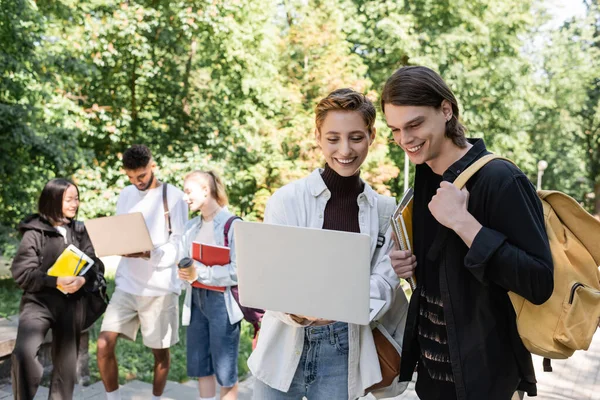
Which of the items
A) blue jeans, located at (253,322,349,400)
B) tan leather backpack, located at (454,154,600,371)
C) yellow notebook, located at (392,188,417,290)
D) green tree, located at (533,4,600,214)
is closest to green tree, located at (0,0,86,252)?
blue jeans, located at (253,322,349,400)

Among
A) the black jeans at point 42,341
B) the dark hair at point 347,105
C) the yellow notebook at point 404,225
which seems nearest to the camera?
the yellow notebook at point 404,225

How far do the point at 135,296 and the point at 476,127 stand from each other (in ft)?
52.9

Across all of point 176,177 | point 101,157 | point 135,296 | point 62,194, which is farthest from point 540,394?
point 101,157

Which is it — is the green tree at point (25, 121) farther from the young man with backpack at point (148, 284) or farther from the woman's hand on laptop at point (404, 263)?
the woman's hand on laptop at point (404, 263)

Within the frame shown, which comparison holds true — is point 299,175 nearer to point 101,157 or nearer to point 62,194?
point 101,157

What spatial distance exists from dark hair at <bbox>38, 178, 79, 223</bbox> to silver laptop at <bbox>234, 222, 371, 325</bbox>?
2427 mm

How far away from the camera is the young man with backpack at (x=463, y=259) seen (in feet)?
5.95

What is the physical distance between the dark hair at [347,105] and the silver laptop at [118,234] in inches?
84.6

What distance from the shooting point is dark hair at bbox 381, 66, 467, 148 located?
2.03m

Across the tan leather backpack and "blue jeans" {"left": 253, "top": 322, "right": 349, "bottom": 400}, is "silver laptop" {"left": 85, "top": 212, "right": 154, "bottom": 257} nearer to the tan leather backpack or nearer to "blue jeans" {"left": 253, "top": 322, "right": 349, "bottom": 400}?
"blue jeans" {"left": 253, "top": 322, "right": 349, "bottom": 400}

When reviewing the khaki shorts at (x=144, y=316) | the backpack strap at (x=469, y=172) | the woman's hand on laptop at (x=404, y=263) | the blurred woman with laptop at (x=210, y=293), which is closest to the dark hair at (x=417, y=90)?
the backpack strap at (x=469, y=172)

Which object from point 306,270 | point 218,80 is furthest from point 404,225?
point 218,80

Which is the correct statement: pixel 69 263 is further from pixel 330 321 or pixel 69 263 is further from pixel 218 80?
pixel 218 80

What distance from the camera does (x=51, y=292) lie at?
4105mm
